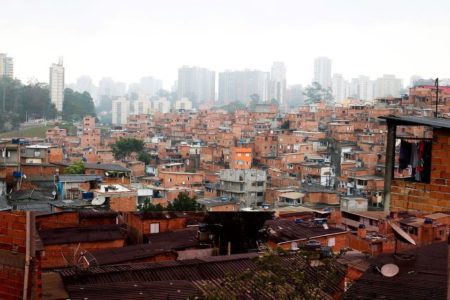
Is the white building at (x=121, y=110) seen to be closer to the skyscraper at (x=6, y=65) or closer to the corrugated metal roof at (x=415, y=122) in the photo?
the skyscraper at (x=6, y=65)

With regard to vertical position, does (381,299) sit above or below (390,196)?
below

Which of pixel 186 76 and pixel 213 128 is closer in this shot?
pixel 213 128

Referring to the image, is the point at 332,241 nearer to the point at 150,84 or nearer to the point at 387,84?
the point at 387,84

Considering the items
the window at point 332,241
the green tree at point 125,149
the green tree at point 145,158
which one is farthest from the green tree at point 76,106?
the window at point 332,241

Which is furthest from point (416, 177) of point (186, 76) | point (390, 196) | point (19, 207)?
point (186, 76)

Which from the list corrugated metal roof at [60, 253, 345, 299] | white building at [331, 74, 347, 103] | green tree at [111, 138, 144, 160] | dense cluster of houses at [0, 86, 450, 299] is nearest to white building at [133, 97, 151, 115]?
white building at [331, 74, 347, 103]

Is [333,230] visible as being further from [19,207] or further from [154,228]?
[19,207]
